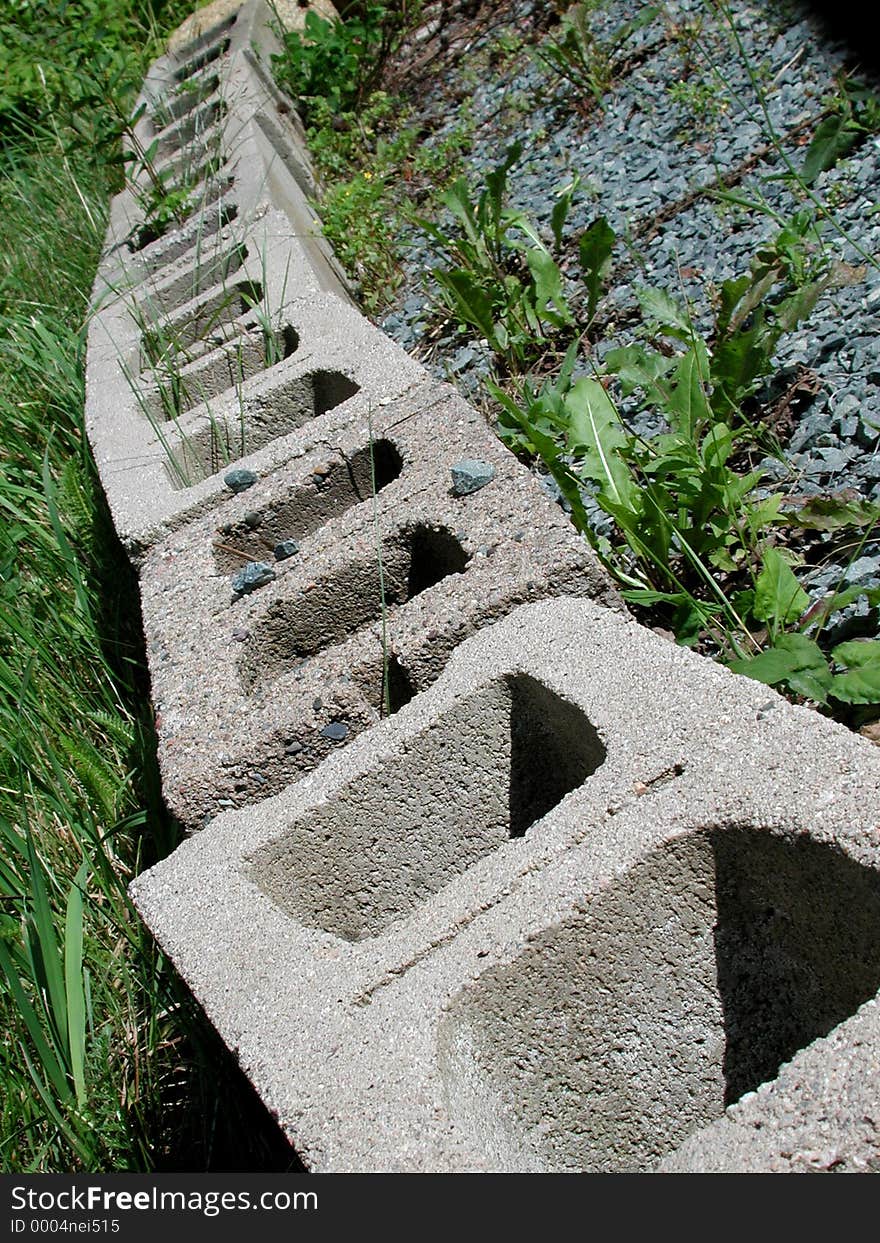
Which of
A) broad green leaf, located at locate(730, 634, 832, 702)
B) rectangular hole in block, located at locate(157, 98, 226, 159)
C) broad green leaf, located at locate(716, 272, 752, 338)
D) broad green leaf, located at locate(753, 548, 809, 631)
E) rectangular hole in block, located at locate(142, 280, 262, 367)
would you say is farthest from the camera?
rectangular hole in block, located at locate(157, 98, 226, 159)

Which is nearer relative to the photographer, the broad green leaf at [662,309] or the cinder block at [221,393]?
the cinder block at [221,393]

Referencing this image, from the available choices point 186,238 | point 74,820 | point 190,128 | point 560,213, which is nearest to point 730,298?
point 560,213

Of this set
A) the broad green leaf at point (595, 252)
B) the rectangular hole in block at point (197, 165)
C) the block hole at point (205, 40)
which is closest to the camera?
the broad green leaf at point (595, 252)

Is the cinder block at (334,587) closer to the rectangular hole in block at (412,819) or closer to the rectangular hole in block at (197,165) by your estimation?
the rectangular hole in block at (412,819)

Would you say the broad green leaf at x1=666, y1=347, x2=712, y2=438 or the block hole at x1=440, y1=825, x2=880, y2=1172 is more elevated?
the broad green leaf at x1=666, y1=347, x2=712, y2=438

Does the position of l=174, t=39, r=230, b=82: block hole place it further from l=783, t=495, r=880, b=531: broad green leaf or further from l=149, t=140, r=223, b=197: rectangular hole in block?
l=783, t=495, r=880, b=531: broad green leaf

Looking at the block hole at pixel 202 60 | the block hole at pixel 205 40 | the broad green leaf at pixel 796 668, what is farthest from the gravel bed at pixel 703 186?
the block hole at pixel 205 40

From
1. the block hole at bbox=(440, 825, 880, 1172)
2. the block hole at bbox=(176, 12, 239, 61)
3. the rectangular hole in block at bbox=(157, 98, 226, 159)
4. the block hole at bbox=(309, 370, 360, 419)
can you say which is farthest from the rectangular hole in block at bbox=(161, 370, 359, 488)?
the block hole at bbox=(176, 12, 239, 61)

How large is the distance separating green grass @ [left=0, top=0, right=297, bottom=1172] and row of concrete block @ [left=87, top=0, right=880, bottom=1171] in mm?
300

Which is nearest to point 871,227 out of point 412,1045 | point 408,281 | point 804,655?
point 804,655

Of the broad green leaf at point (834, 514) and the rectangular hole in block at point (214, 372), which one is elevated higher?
the rectangular hole in block at point (214, 372)

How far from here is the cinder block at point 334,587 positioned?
1907mm

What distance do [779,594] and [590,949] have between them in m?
0.83

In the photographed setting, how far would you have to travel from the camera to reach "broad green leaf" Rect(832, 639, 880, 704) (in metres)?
1.78
